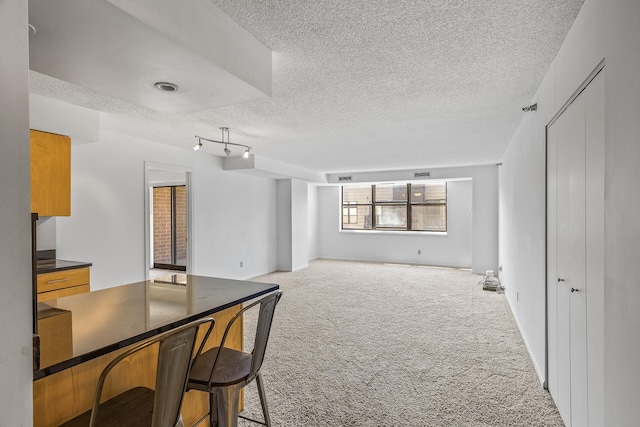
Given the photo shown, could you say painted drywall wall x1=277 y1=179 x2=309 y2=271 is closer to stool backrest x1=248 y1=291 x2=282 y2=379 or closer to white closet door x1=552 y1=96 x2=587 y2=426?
white closet door x1=552 y1=96 x2=587 y2=426

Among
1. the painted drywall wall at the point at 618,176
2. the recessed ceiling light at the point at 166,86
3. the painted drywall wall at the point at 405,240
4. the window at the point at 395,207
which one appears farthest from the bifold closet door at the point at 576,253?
the window at the point at 395,207

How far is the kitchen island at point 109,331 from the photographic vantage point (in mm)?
1249

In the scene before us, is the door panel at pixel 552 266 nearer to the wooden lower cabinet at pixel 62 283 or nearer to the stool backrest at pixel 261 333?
the stool backrest at pixel 261 333

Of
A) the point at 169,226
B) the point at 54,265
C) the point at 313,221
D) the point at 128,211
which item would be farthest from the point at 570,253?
the point at 169,226

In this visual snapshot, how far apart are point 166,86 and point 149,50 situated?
1.55ft

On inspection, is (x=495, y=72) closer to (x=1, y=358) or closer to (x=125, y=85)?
(x=125, y=85)

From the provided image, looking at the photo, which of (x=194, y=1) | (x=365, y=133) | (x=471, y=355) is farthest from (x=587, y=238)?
(x=365, y=133)

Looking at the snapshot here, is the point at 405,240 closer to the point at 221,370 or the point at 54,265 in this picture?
the point at 54,265

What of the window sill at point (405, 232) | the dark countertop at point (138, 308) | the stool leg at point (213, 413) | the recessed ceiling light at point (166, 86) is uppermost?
the recessed ceiling light at point (166, 86)

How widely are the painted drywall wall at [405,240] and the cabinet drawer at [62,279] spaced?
680 cm

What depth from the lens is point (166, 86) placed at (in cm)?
209

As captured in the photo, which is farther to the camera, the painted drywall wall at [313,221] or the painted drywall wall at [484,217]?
the painted drywall wall at [313,221]

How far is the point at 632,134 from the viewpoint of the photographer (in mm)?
1161

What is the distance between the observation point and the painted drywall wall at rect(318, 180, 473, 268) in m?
8.24
